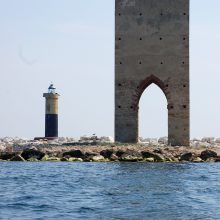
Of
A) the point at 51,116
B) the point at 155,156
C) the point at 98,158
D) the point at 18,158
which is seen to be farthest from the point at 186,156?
the point at 51,116

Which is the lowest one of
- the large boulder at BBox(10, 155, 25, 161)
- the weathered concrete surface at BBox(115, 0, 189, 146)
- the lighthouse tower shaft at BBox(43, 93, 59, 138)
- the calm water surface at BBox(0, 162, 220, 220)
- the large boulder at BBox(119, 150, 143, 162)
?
the calm water surface at BBox(0, 162, 220, 220)

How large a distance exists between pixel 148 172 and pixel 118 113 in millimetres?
12601

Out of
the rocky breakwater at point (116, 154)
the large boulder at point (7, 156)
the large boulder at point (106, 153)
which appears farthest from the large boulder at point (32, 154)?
the large boulder at point (106, 153)

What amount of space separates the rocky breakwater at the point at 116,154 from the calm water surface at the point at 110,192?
2.50 meters

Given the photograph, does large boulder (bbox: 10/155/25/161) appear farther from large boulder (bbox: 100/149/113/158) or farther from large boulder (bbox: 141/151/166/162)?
large boulder (bbox: 141/151/166/162)

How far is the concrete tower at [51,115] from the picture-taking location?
46916mm

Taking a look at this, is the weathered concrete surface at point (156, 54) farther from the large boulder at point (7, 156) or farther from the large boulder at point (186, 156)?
the large boulder at point (7, 156)

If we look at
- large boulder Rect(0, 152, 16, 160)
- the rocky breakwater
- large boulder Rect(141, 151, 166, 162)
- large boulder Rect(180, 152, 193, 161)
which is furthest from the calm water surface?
large boulder Rect(0, 152, 16, 160)

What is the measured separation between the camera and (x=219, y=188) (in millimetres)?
19828

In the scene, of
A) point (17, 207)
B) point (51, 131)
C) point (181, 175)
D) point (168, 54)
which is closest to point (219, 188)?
point (181, 175)

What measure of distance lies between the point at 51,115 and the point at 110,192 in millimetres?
29639

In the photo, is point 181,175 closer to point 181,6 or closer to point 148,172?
point 148,172

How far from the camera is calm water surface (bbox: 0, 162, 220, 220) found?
1409 cm

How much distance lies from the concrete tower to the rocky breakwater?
41.0 ft
